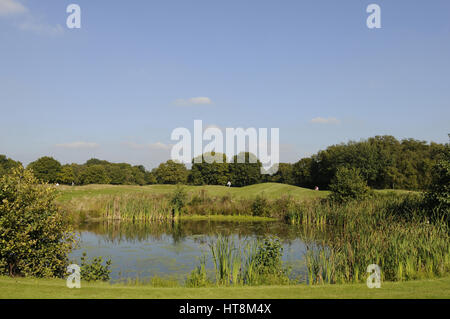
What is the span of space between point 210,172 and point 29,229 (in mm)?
75860

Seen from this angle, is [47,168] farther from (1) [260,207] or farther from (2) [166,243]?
(2) [166,243]

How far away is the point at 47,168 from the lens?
87.4 m

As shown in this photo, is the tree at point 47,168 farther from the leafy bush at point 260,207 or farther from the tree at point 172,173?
the leafy bush at point 260,207

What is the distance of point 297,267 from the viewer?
46.6ft

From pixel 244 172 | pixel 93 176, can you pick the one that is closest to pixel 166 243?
pixel 244 172

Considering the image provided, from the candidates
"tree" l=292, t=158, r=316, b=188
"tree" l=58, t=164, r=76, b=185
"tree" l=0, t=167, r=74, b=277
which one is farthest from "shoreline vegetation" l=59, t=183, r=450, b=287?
"tree" l=58, t=164, r=76, b=185

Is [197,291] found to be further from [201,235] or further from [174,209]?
[174,209]

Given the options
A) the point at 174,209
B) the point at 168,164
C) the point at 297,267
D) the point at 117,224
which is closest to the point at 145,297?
the point at 297,267

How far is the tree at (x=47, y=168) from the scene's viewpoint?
282ft

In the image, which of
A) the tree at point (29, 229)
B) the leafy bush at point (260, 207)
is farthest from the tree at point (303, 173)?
the tree at point (29, 229)

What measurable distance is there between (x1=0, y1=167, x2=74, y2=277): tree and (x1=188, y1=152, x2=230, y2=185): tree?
71091mm
